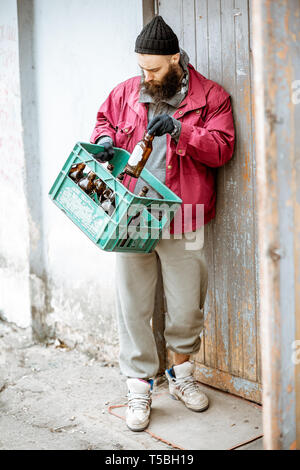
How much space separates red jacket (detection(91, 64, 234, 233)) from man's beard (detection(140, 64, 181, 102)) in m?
0.08

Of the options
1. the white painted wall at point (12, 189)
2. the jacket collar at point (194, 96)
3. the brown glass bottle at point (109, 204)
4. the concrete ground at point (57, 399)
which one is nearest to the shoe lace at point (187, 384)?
the concrete ground at point (57, 399)

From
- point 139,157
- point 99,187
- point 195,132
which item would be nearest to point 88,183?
point 99,187

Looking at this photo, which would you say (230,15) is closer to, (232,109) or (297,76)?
(232,109)

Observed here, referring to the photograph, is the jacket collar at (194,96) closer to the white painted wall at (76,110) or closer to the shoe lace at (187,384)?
the white painted wall at (76,110)

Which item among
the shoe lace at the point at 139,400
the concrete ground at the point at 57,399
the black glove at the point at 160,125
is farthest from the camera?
the shoe lace at the point at 139,400

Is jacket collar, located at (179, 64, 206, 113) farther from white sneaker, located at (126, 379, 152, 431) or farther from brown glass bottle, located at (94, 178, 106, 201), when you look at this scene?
white sneaker, located at (126, 379, 152, 431)

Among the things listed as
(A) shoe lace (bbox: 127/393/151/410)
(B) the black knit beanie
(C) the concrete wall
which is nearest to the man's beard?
(B) the black knit beanie

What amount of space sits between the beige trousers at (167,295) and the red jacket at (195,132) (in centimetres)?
18

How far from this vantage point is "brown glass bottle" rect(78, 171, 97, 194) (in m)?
3.17

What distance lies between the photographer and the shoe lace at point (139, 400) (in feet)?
11.3

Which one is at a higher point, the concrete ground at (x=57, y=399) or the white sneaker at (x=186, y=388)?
the white sneaker at (x=186, y=388)

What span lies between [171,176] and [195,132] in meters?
0.30

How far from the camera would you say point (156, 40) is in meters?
3.16
